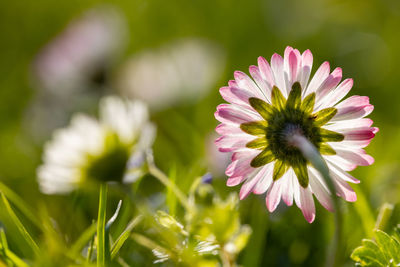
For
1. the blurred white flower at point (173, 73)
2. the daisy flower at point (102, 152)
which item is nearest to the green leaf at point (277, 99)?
the daisy flower at point (102, 152)

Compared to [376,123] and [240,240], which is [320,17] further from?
[240,240]

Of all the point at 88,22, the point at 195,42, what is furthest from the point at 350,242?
the point at 88,22

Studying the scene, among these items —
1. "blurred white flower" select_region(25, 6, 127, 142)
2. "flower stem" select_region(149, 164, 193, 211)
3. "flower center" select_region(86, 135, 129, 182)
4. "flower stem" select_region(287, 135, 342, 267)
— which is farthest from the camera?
"blurred white flower" select_region(25, 6, 127, 142)

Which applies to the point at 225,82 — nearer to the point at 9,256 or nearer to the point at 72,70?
the point at 72,70

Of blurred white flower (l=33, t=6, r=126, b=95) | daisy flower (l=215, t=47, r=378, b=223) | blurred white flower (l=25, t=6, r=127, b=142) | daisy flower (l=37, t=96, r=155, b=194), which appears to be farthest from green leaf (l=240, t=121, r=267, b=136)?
blurred white flower (l=33, t=6, r=126, b=95)

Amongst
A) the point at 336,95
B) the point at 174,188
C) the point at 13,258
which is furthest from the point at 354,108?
the point at 13,258

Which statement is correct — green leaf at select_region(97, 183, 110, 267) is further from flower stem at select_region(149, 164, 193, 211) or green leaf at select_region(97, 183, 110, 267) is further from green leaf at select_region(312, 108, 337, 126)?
green leaf at select_region(312, 108, 337, 126)

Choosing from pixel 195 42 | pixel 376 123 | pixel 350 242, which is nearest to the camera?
pixel 350 242
